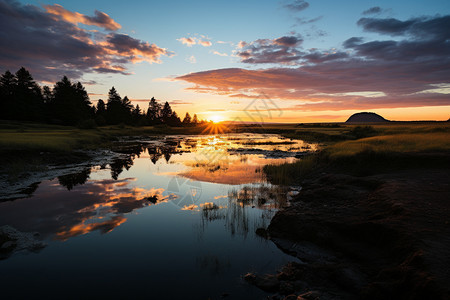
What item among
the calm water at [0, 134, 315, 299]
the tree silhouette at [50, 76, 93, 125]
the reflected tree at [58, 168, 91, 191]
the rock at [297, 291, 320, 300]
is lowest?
the calm water at [0, 134, 315, 299]

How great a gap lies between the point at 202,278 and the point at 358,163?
17.0m

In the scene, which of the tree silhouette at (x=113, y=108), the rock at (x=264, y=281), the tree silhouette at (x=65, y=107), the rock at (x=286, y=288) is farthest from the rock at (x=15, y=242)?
the tree silhouette at (x=113, y=108)

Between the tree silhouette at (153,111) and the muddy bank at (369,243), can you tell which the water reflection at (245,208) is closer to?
the muddy bank at (369,243)

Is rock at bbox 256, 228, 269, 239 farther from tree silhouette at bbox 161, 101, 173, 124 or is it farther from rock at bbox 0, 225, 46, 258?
tree silhouette at bbox 161, 101, 173, 124

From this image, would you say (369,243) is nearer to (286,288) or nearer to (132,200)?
(286,288)

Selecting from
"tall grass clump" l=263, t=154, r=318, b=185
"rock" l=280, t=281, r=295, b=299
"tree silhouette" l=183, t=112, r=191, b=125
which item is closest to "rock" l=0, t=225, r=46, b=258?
"rock" l=280, t=281, r=295, b=299

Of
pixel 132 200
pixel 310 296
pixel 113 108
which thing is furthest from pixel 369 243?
pixel 113 108

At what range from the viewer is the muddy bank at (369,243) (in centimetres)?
542

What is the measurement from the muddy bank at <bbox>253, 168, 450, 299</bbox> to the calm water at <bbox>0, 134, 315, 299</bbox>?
95cm

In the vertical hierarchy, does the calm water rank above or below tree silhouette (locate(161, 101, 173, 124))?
below

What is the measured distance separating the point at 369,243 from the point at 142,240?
8.56m

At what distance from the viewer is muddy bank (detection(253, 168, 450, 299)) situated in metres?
5.42

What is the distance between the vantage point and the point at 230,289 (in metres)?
6.61

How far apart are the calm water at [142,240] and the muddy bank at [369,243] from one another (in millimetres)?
950
